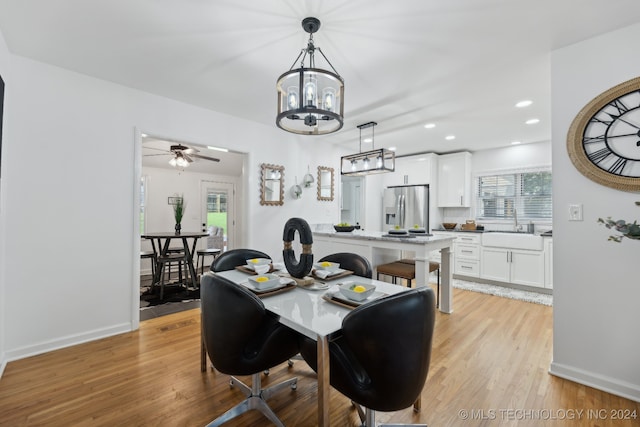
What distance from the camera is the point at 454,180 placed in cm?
532

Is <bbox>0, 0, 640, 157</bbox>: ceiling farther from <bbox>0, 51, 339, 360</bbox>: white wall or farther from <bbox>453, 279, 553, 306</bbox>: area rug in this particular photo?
<bbox>453, 279, 553, 306</bbox>: area rug

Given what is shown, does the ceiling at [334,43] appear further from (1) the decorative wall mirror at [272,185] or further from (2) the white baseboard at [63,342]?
(2) the white baseboard at [63,342]

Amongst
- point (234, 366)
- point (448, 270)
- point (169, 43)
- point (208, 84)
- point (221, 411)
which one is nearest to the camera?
point (234, 366)

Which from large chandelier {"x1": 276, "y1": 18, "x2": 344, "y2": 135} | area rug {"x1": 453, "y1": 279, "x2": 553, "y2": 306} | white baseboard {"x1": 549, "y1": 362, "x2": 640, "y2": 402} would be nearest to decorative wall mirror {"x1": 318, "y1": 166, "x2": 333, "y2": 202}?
area rug {"x1": 453, "y1": 279, "x2": 553, "y2": 306}

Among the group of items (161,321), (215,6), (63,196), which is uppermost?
(215,6)

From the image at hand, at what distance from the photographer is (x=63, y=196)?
2.45 m

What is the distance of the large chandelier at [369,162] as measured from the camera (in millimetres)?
3404

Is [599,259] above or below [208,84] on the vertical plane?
below

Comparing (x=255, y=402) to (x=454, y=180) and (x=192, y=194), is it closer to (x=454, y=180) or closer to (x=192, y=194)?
(x=454, y=180)

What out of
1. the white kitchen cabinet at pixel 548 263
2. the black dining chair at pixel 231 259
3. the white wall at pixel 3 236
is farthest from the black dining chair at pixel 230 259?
the white kitchen cabinet at pixel 548 263

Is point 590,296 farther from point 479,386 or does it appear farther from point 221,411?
point 221,411

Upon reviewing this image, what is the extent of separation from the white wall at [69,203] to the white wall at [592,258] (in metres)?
3.53

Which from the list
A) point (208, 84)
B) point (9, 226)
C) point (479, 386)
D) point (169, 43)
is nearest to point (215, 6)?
point (169, 43)

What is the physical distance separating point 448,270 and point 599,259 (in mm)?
1503
